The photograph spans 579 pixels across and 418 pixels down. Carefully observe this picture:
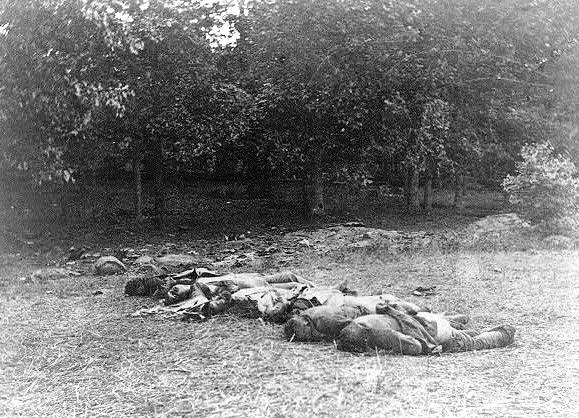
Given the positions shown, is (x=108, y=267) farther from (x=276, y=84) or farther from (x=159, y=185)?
(x=276, y=84)

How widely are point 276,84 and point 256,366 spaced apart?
1268cm

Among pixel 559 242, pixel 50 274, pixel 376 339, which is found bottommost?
pixel 50 274

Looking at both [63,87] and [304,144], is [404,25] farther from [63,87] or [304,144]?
[63,87]

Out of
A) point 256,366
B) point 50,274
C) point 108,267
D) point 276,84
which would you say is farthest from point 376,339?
point 276,84

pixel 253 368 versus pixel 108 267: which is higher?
pixel 253 368

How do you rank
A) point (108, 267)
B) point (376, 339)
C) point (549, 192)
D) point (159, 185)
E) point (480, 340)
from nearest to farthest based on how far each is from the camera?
1. point (376, 339)
2. point (480, 340)
3. point (108, 267)
4. point (549, 192)
5. point (159, 185)

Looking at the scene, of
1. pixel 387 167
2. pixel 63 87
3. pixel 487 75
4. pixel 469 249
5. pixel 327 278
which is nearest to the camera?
pixel 63 87

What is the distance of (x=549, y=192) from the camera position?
47.0ft

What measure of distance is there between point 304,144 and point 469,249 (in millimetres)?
6310

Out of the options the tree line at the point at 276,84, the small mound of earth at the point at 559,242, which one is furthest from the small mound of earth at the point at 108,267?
the small mound of earth at the point at 559,242

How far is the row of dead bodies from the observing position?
5414 mm

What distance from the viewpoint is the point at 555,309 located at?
7078mm

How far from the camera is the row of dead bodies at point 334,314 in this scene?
17.8 ft

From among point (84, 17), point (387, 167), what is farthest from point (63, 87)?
point (387, 167)
